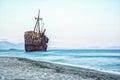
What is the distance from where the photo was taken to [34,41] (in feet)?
297

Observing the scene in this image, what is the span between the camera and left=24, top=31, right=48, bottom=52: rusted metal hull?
90312 millimetres

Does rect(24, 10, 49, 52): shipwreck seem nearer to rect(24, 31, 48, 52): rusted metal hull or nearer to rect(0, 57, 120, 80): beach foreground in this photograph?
rect(24, 31, 48, 52): rusted metal hull

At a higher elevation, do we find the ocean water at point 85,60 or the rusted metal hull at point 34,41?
the rusted metal hull at point 34,41

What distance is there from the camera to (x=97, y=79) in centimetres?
1284

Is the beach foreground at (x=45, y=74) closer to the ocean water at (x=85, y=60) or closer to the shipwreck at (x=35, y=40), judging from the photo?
the ocean water at (x=85, y=60)

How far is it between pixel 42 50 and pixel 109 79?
81.3 meters

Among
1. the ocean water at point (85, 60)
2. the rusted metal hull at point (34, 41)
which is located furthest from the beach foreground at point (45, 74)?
the rusted metal hull at point (34, 41)

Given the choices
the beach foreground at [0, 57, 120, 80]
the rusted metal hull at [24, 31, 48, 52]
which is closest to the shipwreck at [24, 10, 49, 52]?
the rusted metal hull at [24, 31, 48, 52]

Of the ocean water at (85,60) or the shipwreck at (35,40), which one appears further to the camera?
the shipwreck at (35,40)

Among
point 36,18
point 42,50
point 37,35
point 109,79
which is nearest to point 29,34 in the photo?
point 37,35

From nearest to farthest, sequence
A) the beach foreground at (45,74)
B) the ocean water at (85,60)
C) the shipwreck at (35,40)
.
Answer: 1. the beach foreground at (45,74)
2. the ocean water at (85,60)
3. the shipwreck at (35,40)

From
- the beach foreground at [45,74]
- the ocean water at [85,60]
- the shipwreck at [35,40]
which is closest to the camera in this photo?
the beach foreground at [45,74]

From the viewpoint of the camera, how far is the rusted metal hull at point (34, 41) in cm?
9031

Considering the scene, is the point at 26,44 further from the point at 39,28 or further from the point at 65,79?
the point at 65,79
